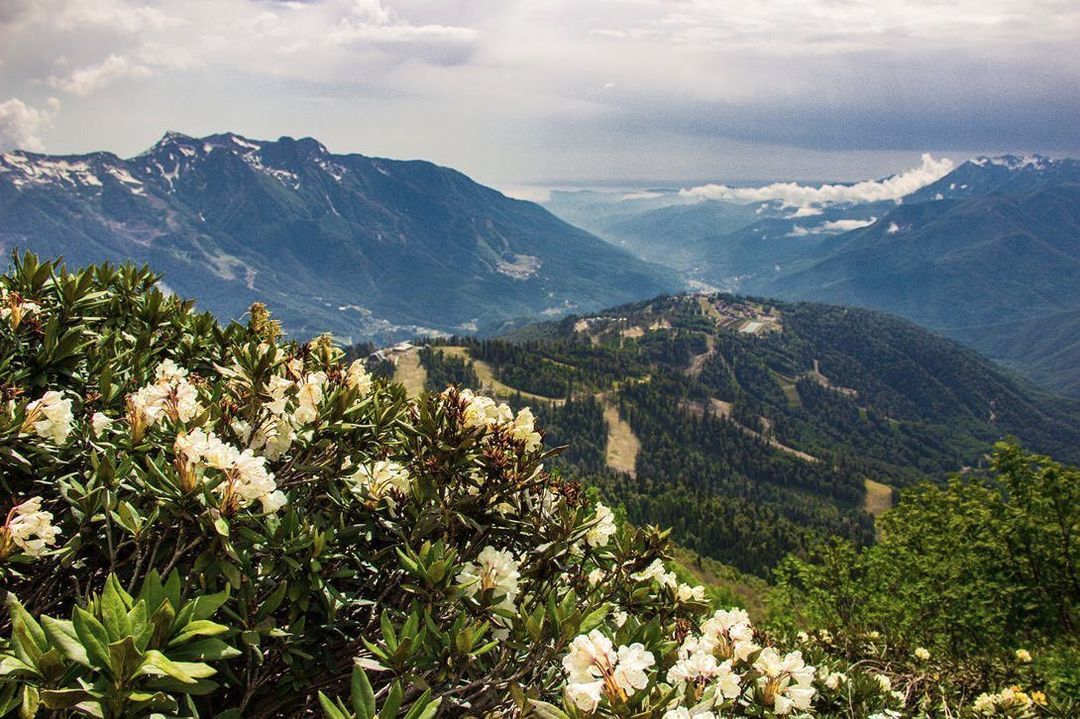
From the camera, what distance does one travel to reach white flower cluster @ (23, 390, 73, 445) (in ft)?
9.42

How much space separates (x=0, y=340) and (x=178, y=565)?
2.39 m

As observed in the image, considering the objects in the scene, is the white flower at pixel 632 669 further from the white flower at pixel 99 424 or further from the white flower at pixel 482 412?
the white flower at pixel 99 424

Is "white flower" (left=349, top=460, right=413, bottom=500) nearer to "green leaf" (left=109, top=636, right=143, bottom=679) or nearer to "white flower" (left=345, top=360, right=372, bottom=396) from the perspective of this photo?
"white flower" (left=345, top=360, right=372, bottom=396)

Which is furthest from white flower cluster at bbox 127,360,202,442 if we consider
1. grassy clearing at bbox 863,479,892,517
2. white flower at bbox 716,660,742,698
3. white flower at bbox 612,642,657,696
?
grassy clearing at bbox 863,479,892,517

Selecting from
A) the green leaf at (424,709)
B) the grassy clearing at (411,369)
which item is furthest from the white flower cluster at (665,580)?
the grassy clearing at (411,369)

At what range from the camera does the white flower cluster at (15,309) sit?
148 inches

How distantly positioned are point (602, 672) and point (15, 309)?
4.36 meters

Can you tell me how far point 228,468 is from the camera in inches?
100

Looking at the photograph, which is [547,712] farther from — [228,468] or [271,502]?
[228,468]

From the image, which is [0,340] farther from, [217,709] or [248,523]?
[217,709]

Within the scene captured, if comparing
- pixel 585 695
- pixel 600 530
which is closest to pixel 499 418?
pixel 600 530

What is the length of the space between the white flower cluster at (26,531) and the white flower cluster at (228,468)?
0.58m

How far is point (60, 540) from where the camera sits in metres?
2.86

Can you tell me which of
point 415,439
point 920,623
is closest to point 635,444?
point 920,623
